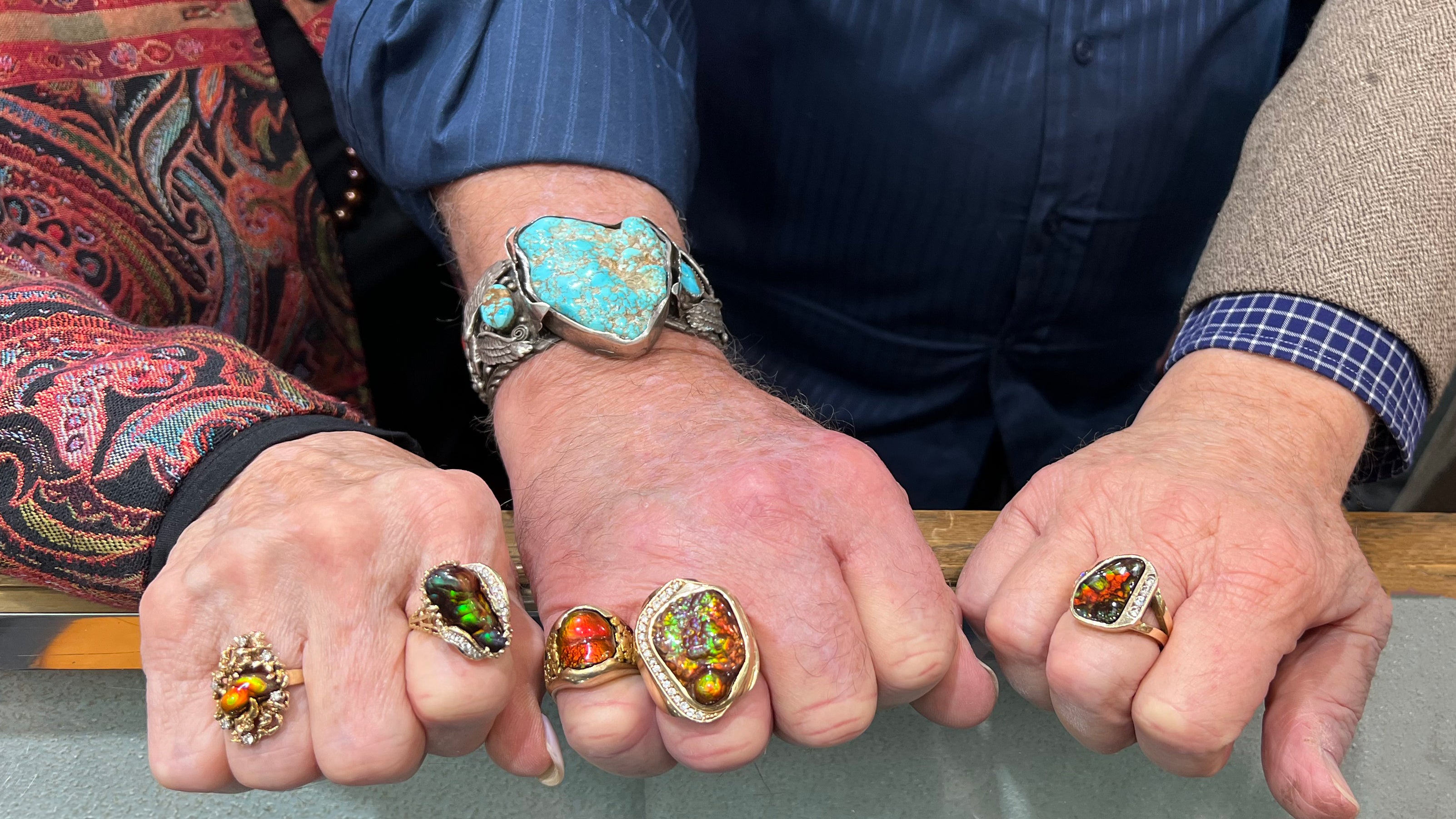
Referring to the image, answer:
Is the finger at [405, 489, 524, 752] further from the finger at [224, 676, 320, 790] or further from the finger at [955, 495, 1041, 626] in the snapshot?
the finger at [955, 495, 1041, 626]

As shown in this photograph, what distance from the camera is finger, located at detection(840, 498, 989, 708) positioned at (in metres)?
0.52

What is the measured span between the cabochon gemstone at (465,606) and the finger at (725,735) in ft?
0.35

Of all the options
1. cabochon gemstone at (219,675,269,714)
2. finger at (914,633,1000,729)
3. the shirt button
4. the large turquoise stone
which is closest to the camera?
cabochon gemstone at (219,675,269,714)

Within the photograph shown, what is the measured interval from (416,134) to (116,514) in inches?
15.4

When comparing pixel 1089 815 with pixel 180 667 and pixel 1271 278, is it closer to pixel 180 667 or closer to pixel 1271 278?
pixel 1271 278

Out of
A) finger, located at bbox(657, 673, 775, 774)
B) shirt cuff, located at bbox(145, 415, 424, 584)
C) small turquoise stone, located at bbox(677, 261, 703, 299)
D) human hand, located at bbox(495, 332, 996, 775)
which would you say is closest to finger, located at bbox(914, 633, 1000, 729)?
human hand, located at bbox(495, 332, 996, 775)

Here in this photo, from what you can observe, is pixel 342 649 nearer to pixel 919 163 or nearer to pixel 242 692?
pixel 242 692

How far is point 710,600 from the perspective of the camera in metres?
0.49

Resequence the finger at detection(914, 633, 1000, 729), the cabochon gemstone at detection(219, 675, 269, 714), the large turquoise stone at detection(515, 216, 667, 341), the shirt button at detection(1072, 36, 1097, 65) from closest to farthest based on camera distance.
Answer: the cabochon gemstone at detection(219, 675, 269, 714), the finger at detection(914, 633, 1000, 729), the large turquoise stone at detection(515, 216, 667, 341), the shirt button at detection(1072, 36, 1097, 65)

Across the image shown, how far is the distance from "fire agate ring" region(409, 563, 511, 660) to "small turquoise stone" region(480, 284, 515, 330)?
0.27 metres

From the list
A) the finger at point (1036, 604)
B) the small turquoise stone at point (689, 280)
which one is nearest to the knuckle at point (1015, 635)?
the finger at point (1036, 604)

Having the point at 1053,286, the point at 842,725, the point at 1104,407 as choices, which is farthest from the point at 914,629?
the point at 1104,407

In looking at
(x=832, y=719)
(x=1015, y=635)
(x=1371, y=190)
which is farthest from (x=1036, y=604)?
(x=1371, y=190)

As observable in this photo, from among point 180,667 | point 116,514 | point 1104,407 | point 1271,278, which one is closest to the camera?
point 180,667
